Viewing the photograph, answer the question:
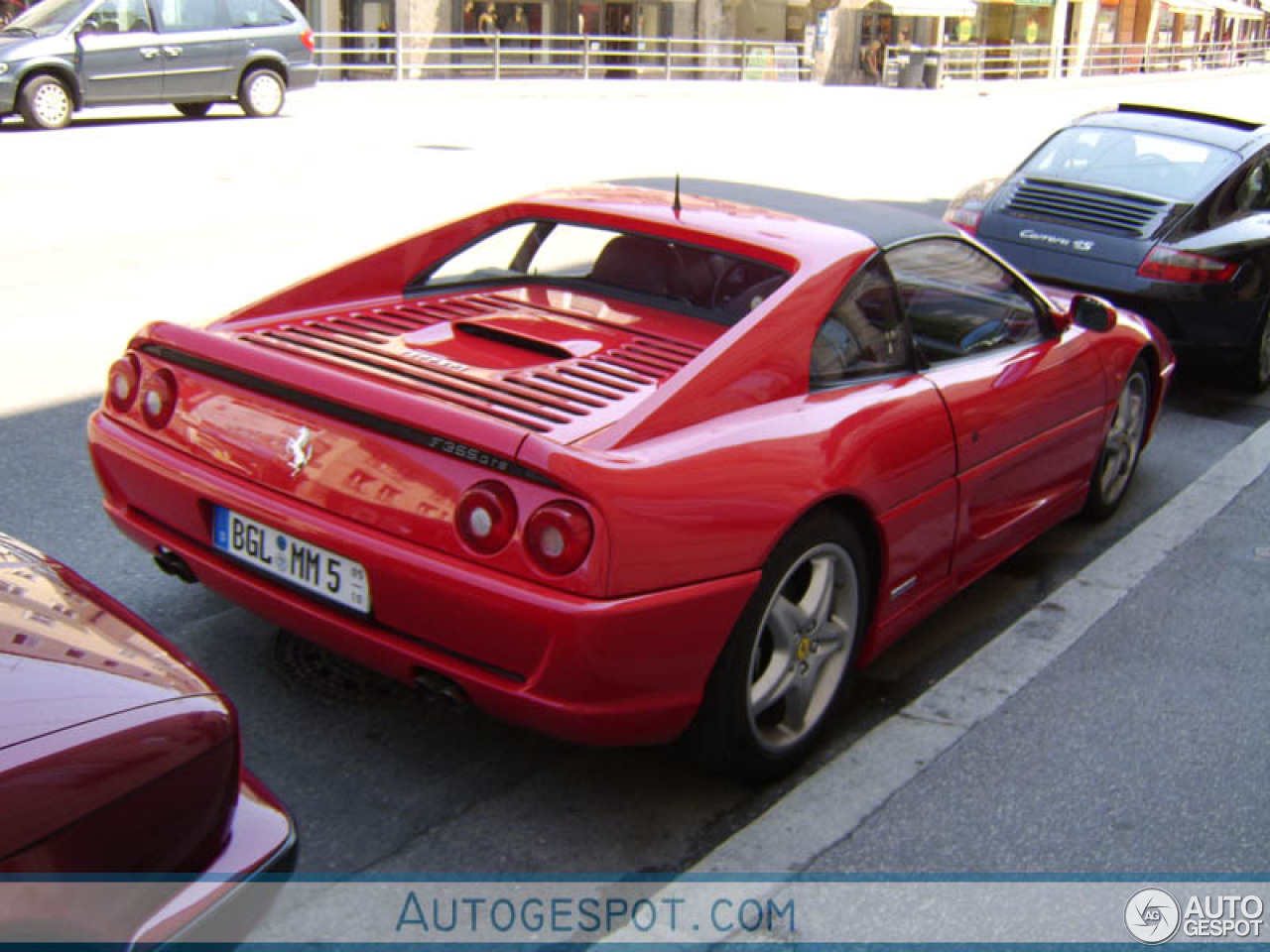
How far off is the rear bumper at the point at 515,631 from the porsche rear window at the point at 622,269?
41.3 inches

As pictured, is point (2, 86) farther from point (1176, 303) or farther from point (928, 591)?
point (928, 591)

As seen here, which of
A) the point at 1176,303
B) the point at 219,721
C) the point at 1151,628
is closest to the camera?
the point at 219,721

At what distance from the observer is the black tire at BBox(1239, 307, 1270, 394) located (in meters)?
7.53

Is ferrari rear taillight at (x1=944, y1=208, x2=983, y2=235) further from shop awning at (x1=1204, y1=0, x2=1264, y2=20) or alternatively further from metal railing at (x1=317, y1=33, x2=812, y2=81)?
shop awning at (x1=1204, y1=0, x2=1264, y2=20)

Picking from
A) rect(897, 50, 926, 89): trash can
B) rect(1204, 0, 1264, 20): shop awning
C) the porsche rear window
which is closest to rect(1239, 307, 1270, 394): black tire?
the porsche rear window

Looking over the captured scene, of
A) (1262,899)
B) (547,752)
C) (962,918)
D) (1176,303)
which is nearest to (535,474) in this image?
(547,752)

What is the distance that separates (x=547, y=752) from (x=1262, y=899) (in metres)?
1.65

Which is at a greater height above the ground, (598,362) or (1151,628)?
(598,362)

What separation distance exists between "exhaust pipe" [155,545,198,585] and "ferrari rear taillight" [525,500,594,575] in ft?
3.30

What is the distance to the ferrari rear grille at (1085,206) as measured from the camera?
294 inches

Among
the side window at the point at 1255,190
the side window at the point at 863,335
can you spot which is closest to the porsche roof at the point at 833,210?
the side window at the point at 863,335

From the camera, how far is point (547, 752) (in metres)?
3.49

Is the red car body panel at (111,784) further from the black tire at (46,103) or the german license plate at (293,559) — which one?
the black tire at (46,103)

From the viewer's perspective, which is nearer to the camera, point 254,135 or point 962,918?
point 962,918
